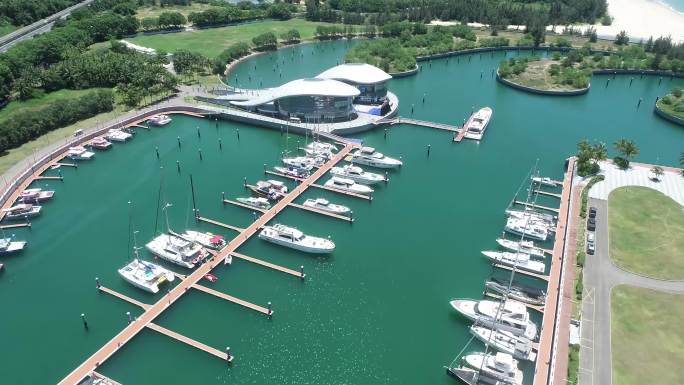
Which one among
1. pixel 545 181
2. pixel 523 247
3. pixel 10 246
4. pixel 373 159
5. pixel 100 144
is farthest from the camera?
pixel 100 144

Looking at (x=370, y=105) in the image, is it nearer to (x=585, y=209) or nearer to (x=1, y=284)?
(x=585, y=209)

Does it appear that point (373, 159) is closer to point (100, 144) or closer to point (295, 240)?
point (295, 240)

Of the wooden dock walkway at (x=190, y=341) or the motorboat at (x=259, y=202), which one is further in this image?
the motorboat at (x=259, y=202)

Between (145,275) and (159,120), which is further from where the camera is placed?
(159,120)

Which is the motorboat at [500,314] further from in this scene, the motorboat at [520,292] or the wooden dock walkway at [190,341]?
the wooden dock walkway at [190,341]

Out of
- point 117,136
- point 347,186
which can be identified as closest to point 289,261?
point 347,186

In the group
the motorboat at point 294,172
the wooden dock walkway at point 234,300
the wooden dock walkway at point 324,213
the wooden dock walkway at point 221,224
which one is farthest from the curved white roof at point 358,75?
the wooden dock walkway at point 234,300
